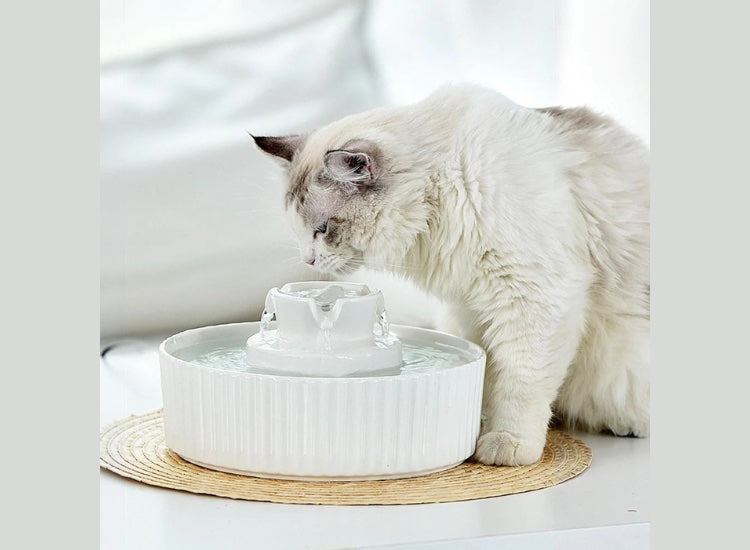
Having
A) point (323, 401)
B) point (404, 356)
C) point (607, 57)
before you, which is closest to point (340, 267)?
point (404, 356)

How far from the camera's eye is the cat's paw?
1495 mm

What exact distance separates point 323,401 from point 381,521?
179 mm

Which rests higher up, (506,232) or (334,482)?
(506,232)

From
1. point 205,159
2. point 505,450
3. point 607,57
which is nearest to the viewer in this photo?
point 505,450

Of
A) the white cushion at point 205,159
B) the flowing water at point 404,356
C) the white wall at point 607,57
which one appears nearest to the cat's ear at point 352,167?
the flowing water at point 404,356

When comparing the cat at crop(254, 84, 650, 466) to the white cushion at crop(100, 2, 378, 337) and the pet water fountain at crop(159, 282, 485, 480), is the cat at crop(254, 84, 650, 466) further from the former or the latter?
the white cushion at crop(100, 2, 378, 337)

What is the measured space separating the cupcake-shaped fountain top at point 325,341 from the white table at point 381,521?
0.21 metres

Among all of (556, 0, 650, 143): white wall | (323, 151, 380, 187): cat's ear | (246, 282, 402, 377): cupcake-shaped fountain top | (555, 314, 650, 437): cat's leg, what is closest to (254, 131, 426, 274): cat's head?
(323, 151, 380, 187): cat's ear

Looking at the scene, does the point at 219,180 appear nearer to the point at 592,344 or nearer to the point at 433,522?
the point at 592,344

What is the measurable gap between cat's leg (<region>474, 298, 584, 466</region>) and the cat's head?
0.20 metres

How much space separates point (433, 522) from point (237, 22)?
1.37 meters

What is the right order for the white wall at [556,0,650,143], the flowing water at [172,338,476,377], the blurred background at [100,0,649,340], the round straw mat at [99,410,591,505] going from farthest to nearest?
the blurred background at [100,0,649,340] < the white wall at [556,0,650,143] < the flowing water at [172,338,476,377] < the round straw mat at [99,410,591,505]

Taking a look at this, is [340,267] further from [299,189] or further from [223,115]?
[223,115]

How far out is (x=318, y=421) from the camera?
Answer: 135cm
